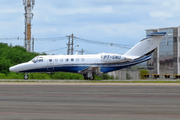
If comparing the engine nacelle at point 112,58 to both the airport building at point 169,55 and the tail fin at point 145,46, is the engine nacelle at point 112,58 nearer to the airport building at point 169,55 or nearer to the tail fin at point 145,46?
the tail fin at point 145,46

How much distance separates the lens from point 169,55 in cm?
5788

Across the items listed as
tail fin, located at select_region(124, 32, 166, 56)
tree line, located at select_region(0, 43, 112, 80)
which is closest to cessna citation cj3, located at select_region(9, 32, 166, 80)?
tail fin, located at select_region(124, 32, 166, 56)

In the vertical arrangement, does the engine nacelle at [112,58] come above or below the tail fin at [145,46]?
below

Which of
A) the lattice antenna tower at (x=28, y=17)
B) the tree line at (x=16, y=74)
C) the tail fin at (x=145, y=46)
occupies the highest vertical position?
the lattice antenna tower at (x=28, y=17)

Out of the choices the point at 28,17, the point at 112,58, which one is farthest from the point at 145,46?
the point at 28,17

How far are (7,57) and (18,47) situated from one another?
14.9 metres

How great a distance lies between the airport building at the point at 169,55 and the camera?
56969mm

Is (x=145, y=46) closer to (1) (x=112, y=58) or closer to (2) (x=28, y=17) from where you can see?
(1) (x=112, y=58)

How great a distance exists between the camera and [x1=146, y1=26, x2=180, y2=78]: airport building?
187ft

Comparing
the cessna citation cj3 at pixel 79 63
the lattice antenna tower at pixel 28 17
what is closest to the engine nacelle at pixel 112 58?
the cessna citation cj3 at pixel 79 63

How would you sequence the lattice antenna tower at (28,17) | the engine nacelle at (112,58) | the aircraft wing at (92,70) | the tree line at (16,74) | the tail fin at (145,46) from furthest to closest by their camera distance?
1. the lattice antenna tower at (28,17)
2. the tree line at (16,74)
3. the tail fin at (145,46)
4. the engine nacelle at (112,58)
5. the aircraft wing at (92,70)

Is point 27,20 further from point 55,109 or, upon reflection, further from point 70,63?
point 55,109

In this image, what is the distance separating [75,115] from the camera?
11.1 metres

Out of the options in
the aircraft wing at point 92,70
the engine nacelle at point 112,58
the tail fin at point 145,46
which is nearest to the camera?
the aircraft wing at point 92,70
